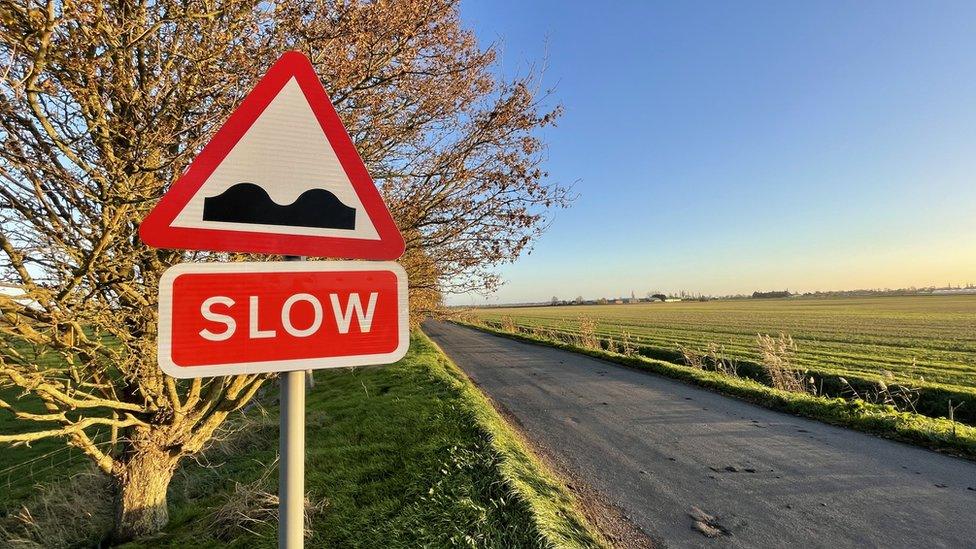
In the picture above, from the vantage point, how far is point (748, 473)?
5008mm

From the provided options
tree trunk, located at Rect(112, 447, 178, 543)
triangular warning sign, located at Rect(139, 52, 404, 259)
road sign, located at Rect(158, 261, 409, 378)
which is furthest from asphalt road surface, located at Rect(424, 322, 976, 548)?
tree trunk, located at Rect(112, 447, 178, 543)

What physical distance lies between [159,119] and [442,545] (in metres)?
3.46

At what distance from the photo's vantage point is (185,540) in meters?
4.12

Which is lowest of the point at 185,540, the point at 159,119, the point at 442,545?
the point at 185,540

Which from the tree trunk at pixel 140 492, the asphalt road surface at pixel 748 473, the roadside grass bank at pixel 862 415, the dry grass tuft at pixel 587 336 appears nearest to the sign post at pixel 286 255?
the asphalt road surface at pixel 748 473

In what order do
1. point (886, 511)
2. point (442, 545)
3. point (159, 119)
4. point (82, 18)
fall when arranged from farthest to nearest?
point (886, 511)
point (442, 545)
point (159, 119)
point (82, 18)

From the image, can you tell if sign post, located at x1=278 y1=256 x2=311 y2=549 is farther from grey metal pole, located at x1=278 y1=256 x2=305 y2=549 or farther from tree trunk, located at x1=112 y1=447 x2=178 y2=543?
tree trunk, located at x1=112 y1=447 x2=178 y2=543

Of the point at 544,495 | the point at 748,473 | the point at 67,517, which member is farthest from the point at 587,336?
the point at 67,517

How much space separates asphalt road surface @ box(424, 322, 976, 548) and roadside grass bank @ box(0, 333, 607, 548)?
0.91 metres

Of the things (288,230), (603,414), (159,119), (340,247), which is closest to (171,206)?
(288,230)

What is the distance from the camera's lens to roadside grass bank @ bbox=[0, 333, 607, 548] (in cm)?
350

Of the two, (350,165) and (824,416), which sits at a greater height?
(350,165)

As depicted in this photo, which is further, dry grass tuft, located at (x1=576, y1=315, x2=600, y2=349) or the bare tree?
dry grass tuft, located at (x1=576, y1=315, x2=600, y2=349)

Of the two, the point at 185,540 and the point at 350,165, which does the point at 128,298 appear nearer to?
the point at 185,540
